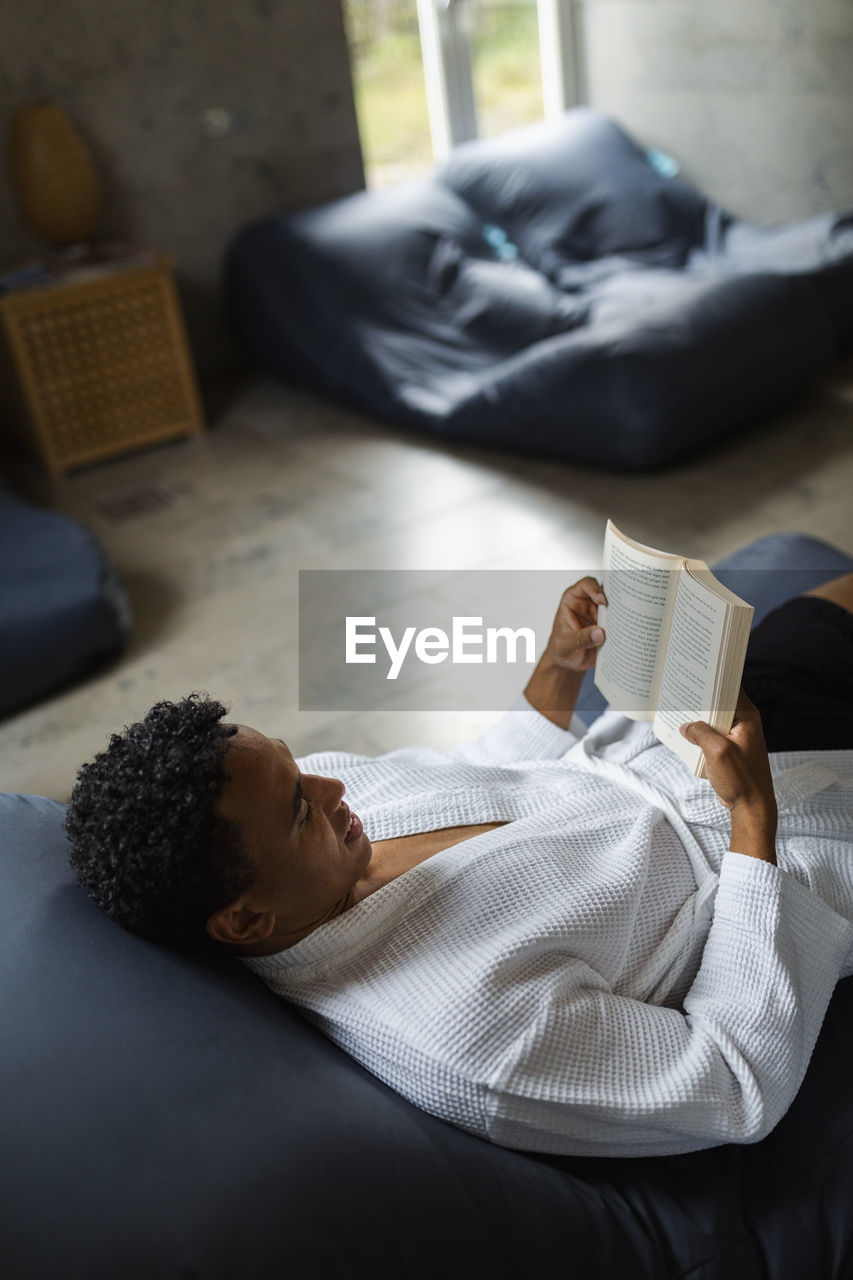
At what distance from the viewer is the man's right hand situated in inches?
43.2

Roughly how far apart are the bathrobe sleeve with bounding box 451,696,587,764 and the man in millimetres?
148

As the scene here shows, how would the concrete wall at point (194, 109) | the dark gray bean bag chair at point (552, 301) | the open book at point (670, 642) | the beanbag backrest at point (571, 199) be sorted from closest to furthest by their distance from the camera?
the open book at point (670, 642), the dark gray bean bag chair at point (552, 301), the concrete wall at point (194, 109), the beanbag backrest at point (571, 199)

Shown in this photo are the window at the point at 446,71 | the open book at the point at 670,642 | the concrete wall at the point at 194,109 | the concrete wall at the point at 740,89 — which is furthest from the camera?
the window at the point at 446,71

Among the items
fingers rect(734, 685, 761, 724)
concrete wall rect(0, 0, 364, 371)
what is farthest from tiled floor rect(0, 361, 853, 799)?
fingers rect(734, 685, 761, 724)

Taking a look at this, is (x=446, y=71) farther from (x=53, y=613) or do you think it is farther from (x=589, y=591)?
(x=589, y=591)

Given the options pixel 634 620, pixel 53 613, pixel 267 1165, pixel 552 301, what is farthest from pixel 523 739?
pixel 552 301

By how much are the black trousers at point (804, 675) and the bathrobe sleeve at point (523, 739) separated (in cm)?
26

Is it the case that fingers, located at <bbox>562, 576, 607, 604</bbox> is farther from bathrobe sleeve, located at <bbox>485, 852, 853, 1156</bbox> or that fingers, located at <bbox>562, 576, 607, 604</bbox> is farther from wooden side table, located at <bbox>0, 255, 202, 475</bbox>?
wooden side table, located at <bbox>0, 255, 202, 475</bbox>

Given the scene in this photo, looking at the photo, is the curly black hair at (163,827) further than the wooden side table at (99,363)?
No

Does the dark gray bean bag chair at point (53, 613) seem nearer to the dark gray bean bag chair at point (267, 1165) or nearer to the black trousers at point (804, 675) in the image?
the dark gray bean bag chair at point (267, 1165)

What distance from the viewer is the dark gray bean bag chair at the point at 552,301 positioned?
10.00 feet

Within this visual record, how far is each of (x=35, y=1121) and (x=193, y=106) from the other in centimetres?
406

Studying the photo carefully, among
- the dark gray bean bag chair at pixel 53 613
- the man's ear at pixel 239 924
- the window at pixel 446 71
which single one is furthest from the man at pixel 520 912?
the window at pixel 446 71

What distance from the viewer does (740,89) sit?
166 inches
